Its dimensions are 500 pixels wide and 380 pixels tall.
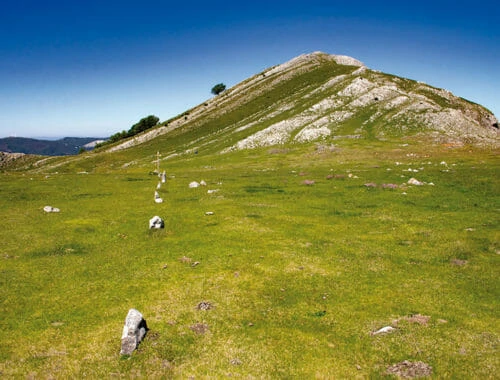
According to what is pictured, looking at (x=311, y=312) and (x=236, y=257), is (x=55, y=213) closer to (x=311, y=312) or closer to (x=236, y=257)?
(x=236, y=257)

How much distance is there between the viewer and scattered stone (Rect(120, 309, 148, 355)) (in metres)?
16.4

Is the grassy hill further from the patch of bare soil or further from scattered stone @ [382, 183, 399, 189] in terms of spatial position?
scattered stone @ [382, 183, 399, 189]

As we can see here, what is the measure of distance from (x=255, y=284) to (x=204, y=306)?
4.15 meters

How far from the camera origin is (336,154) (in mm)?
92875

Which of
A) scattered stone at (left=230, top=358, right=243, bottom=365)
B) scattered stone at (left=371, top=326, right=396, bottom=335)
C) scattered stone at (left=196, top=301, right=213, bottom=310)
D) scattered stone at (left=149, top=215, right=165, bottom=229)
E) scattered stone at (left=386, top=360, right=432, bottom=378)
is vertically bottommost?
scattered stone at (left=386, top=360, right=432, bottom=378)

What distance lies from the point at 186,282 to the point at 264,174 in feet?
168

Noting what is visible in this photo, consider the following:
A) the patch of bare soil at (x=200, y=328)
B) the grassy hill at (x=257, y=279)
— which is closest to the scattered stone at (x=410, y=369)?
the grassy hill at (x=257, y=279)

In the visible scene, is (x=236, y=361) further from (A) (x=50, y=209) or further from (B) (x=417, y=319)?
(A) (x=50, y=209)

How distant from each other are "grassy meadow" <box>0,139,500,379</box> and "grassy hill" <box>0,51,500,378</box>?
102 millimetres

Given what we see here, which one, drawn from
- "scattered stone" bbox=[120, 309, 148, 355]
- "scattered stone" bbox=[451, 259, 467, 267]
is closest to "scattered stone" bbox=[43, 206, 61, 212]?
"scattered stone" bbox=[120, 309, 148, 355]

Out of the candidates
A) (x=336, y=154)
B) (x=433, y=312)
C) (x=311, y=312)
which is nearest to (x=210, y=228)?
(x=311, y=312)

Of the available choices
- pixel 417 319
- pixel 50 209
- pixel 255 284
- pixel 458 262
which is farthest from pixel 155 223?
pixel 458 262

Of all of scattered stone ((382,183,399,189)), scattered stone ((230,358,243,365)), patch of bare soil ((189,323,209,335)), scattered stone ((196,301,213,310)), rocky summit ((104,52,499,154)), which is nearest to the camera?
scattered stone ((230,358,243,365))

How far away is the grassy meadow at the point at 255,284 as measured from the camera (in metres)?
16.1
